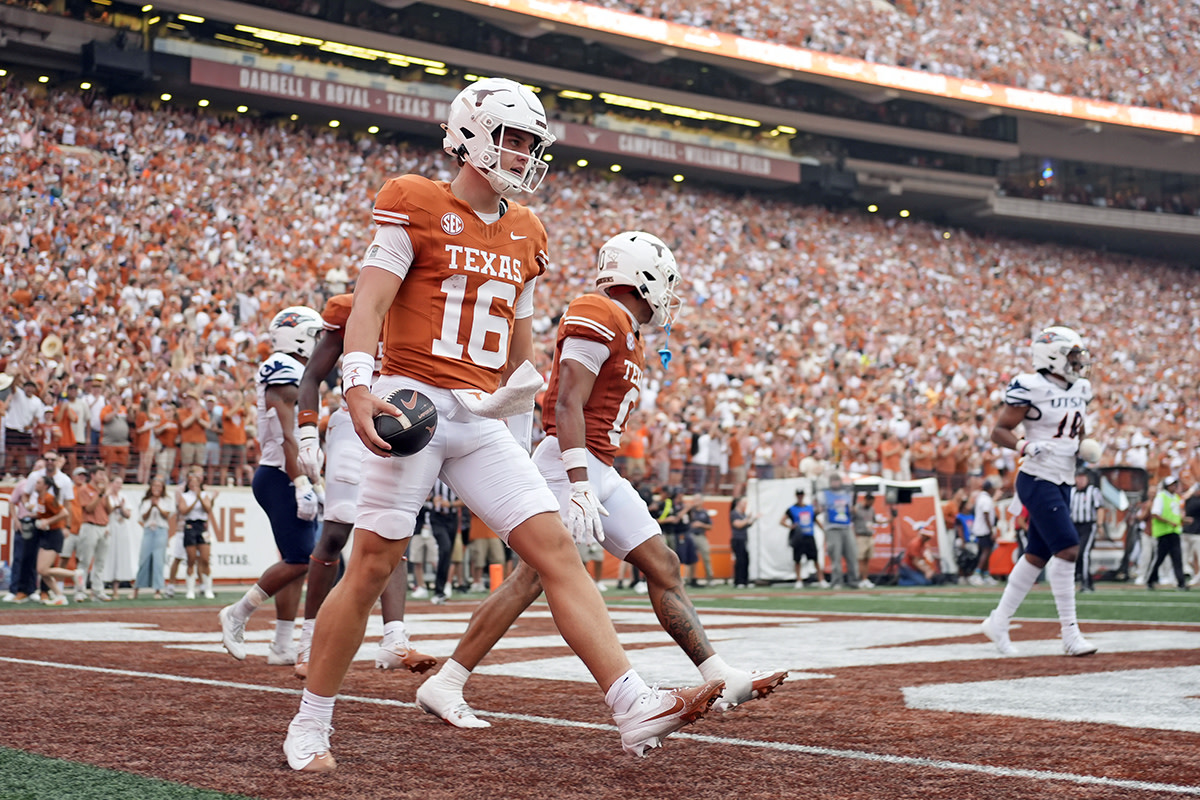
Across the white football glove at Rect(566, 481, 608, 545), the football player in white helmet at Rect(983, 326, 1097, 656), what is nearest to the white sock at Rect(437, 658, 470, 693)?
the white football glove at Rect(566, 481, 608, 545)

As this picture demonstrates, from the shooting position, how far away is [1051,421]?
807 centimetres

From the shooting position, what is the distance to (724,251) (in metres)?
31.0

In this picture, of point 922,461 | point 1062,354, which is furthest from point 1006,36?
point 1062,354

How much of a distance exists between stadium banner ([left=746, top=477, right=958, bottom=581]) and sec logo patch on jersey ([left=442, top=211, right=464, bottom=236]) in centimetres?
1567

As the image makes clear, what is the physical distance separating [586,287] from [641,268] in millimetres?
20912

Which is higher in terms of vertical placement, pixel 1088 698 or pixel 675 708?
pixel 675 708

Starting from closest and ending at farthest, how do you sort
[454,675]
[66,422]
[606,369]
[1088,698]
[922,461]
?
[454,675] → [606,369] → [1088,698] → [66,422] → [922,461]

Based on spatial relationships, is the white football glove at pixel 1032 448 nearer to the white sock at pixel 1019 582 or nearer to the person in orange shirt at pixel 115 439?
the white sock at pixel 1019 582

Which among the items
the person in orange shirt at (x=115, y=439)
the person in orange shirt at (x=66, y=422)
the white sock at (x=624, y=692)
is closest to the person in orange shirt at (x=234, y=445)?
the person in orange shirt at (x=115, y=439)

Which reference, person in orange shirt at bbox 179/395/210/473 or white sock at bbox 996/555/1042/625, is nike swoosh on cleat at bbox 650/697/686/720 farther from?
person in orange shirt at bbox 179/395/210/473

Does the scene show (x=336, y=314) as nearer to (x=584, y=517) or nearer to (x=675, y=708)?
(x=584, y=517)

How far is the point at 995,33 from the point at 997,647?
114ft

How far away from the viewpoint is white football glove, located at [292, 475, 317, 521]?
656 cm

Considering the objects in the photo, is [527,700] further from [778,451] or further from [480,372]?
[778,451]
